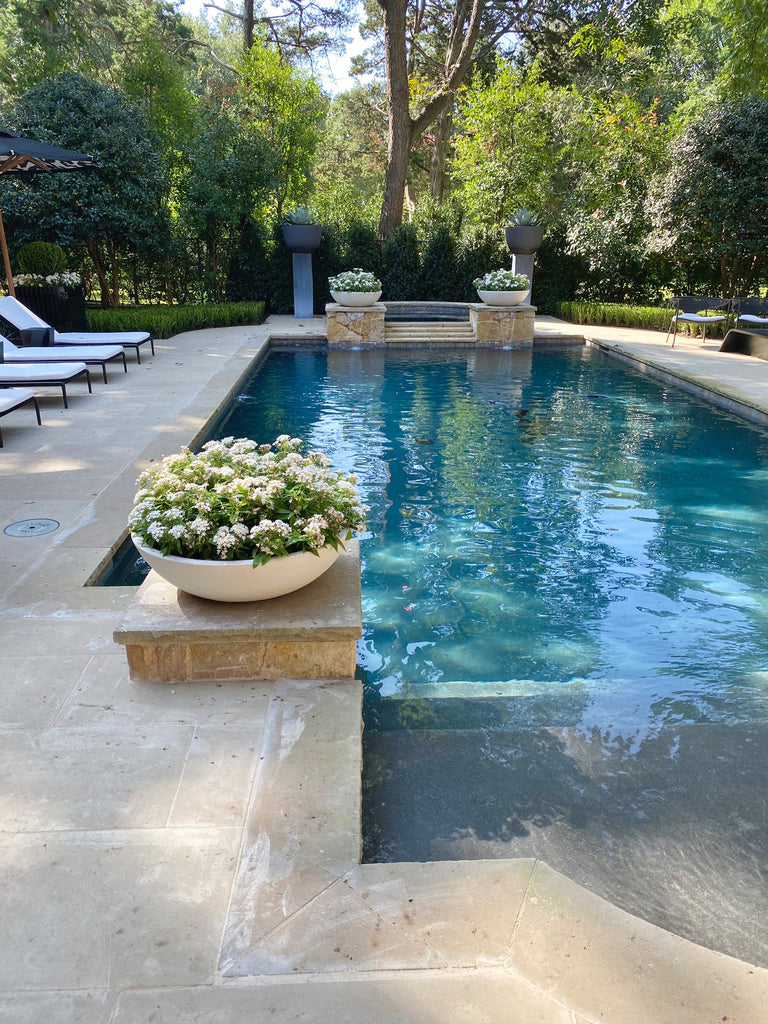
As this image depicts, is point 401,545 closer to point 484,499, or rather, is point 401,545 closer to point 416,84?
point 484,499

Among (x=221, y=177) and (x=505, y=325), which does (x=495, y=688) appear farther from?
(x=221, y=177)

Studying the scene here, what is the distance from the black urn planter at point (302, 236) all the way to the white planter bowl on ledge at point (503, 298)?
13.8 ft

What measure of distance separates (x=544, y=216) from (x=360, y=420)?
12.1 metres

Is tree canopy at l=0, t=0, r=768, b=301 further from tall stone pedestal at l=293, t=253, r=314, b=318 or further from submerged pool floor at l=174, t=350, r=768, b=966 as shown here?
submerged pool floor at l=174, t=350, r=768, b=966

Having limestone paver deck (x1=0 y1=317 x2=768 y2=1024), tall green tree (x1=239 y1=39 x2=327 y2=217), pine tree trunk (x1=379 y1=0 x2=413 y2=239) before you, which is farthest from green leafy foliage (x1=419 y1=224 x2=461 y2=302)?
limestone paver deck (x1=0 y1=317 x2=768 y2=1024)

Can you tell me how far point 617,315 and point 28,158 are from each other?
36.7 feet

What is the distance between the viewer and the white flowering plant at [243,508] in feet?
9.23

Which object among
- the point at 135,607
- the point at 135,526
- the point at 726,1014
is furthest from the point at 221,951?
the point at 135,526

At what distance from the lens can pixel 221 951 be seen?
177 centimetres

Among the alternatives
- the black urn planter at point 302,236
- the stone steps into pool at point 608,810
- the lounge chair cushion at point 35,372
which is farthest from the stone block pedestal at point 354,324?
the stone steps into pool at point 608,810

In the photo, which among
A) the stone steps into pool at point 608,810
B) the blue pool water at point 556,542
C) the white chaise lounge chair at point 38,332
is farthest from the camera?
the white chaise lounge chair at point 38,332

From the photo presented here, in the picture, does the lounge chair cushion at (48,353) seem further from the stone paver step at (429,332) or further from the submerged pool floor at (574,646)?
the stone paver step at (429,332)

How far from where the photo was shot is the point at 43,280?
12.0 meters

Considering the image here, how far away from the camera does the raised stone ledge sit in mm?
2812
